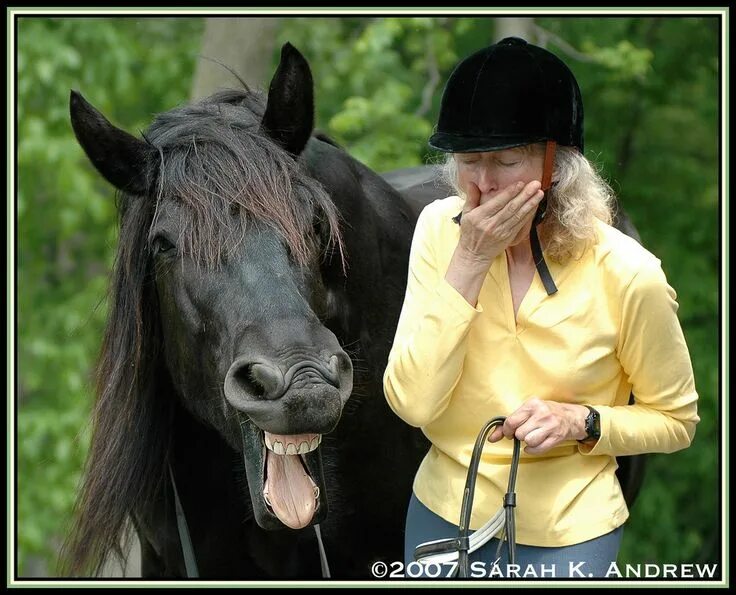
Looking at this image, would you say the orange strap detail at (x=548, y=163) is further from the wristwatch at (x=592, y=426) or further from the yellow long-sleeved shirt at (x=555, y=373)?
the wristwatch at (x=592, y=426)

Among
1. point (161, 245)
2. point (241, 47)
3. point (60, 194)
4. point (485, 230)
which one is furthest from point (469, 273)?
point (60, 194)

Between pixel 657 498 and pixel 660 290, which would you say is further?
pixel 657 498

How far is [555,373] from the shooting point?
10.3ft

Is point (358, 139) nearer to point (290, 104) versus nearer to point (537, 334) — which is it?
point (290, 104)

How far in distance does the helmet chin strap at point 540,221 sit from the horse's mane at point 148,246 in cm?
72

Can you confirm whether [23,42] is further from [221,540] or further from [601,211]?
[601,211]

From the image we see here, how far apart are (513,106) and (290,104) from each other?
0.95 meters

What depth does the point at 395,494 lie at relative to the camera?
4.49 m

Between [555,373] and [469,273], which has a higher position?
[469,273]

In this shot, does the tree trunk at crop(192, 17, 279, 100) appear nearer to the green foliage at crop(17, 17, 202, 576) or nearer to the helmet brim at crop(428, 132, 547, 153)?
the green foliage at crop(17, 17, 202, 576)

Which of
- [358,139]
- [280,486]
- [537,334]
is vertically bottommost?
[280,486]

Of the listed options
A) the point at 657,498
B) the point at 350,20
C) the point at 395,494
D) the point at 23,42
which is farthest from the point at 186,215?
the point at 657,498

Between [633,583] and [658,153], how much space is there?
8.12 meters

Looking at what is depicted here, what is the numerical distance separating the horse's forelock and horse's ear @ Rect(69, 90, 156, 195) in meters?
0.08
